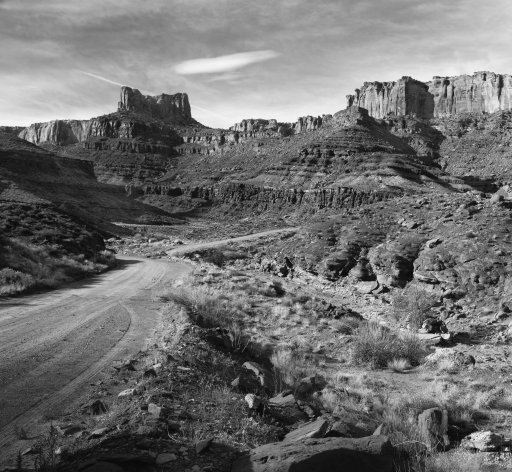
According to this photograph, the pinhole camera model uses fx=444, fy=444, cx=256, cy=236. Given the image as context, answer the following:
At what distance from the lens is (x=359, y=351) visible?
40.7 ft

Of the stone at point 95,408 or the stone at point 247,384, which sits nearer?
the stone at point 95,408

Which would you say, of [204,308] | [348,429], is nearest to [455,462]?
[348,429]

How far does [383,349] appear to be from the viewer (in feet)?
40.6

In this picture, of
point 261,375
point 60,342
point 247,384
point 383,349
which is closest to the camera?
point 247,384

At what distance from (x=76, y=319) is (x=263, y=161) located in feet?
496

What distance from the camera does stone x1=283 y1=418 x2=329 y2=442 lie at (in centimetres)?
548

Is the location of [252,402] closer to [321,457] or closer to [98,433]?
[321,457]

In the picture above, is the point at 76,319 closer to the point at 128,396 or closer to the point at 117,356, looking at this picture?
the point at 117,356

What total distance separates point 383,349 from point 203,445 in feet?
28.1

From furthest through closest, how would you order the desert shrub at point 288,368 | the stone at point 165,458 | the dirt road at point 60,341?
1. the desert shrub at point 288,368
2. the dirt road at point 60,341
3. the stone at point 165,458

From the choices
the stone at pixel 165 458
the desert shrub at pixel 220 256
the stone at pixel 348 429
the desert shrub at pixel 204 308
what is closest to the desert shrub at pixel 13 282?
the desert shrub at pixel 204 308

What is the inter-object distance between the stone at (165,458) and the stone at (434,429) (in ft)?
12.4

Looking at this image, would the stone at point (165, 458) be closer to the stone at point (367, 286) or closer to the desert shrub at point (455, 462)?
the desert shrub at point (455, 462)

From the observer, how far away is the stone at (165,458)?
4.61m
